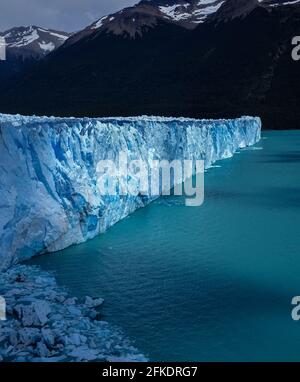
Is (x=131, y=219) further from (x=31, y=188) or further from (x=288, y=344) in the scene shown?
(x=288, y=344)

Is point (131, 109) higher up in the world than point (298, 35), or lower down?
lower down

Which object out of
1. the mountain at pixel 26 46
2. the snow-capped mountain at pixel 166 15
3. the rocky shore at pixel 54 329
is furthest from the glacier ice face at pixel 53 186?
the mountain at pixel 26 46

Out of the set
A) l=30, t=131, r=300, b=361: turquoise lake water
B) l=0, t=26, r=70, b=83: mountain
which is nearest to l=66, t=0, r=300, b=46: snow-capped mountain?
l=0, t=26, r=70, b=83: mountain

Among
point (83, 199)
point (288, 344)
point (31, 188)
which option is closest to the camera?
point (288, 344)

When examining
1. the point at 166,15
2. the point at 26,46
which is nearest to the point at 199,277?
the point at 166,15

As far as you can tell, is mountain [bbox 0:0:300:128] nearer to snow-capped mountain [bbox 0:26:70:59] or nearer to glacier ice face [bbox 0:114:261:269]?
snow-capped mountain [bbox 0:26:70:59]
